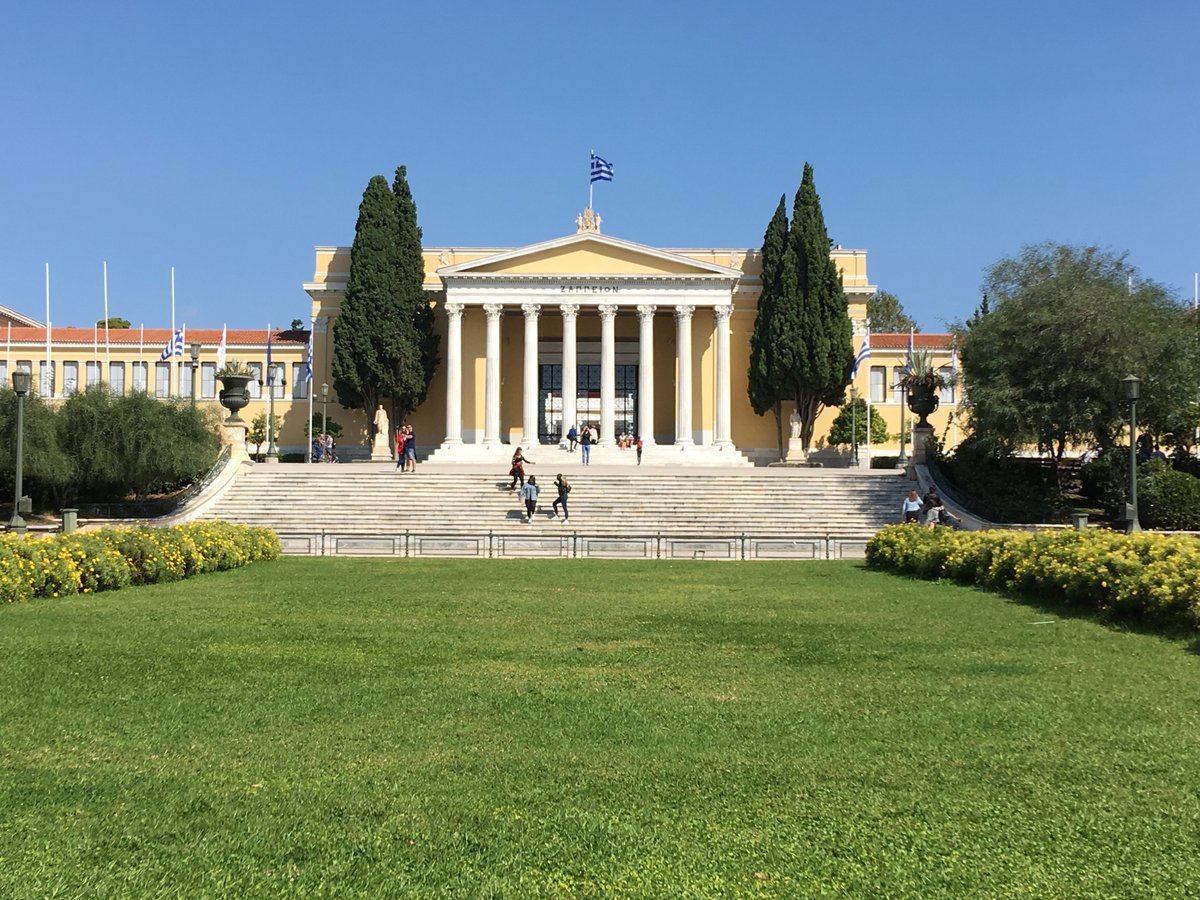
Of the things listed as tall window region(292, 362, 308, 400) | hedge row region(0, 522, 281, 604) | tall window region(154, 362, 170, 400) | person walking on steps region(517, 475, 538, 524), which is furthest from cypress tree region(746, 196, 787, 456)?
tall window region(154, 362, 170, 400)

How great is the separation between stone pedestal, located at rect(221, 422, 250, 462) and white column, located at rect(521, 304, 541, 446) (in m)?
13.1

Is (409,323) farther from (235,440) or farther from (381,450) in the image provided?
(235,440)

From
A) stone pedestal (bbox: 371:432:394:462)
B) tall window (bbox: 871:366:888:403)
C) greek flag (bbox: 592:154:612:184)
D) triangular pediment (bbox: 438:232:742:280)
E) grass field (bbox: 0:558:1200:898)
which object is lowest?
grass field (bbox: 0:558:1200:898)

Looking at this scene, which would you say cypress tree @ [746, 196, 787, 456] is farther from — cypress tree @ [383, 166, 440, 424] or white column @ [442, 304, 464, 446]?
cypress tree @ [383, 166, 440, 424]

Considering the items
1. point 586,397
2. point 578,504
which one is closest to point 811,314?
point 586,397

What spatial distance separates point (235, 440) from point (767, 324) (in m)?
22.3

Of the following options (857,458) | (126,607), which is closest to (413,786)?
(126,607)

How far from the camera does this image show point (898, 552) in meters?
19.5

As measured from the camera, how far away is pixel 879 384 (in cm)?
5625

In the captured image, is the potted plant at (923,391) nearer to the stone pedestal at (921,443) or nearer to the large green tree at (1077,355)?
the stone pedestal at (921,443)

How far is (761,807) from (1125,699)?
13.4ft

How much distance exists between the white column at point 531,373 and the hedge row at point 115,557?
2586 cm

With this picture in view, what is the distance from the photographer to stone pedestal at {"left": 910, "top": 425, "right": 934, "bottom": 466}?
35.8 m

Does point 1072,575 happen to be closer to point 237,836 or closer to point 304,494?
point 237,836
